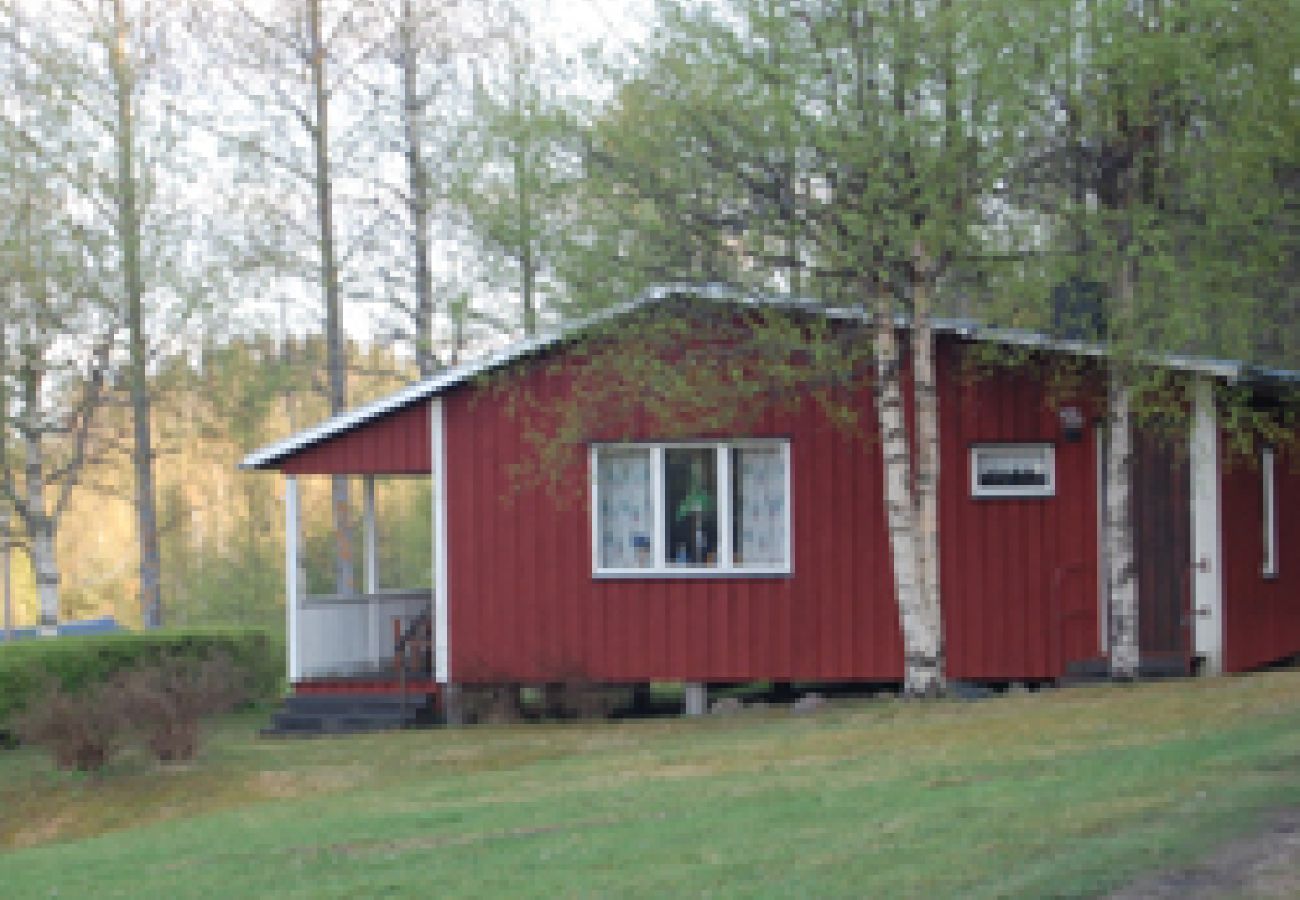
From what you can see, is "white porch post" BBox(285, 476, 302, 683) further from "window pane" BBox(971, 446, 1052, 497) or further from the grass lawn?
"window pane" BBox(971, 446, 1052, 497)

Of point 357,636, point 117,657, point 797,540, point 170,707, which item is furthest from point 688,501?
point 117,657

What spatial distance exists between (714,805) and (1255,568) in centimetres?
910

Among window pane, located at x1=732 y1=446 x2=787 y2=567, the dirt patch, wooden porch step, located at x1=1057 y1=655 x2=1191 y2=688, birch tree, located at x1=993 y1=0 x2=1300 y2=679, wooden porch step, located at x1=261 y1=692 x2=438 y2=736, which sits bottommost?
wooden porch step, located at x1=261 y1=692 x2=438 y2=736

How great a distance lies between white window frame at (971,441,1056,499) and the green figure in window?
2654mm

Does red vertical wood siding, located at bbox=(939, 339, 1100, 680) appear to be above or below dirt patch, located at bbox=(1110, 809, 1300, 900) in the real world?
above

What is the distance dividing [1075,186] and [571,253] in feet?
14.5

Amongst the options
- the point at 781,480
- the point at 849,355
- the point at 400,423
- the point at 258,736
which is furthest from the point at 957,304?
the point at 258,736

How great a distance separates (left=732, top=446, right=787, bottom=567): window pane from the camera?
16.9m

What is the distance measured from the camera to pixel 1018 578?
53.9ft

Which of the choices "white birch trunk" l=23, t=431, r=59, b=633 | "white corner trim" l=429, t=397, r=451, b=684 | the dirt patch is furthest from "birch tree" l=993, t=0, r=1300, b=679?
"white birch trunk" l=23, t=431, r=59, b=633

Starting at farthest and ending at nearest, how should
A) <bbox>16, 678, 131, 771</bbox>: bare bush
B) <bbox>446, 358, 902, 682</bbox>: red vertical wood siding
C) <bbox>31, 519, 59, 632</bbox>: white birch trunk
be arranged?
<bbox>31, 519, 59, 632</bbox>: white birch trunk < <bbox>446, 358, 902, 682</bbox>: red vertical wood siding < <bbox>16, 678, 131, 771</bbox>: bare bush

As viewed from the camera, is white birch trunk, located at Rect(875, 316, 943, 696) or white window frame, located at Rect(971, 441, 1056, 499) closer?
white birch trunk, located at Rect(875, 316, 943, 696)

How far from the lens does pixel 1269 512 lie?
17828mm

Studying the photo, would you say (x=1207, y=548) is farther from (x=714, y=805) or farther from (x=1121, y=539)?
(x=714, y=805)
